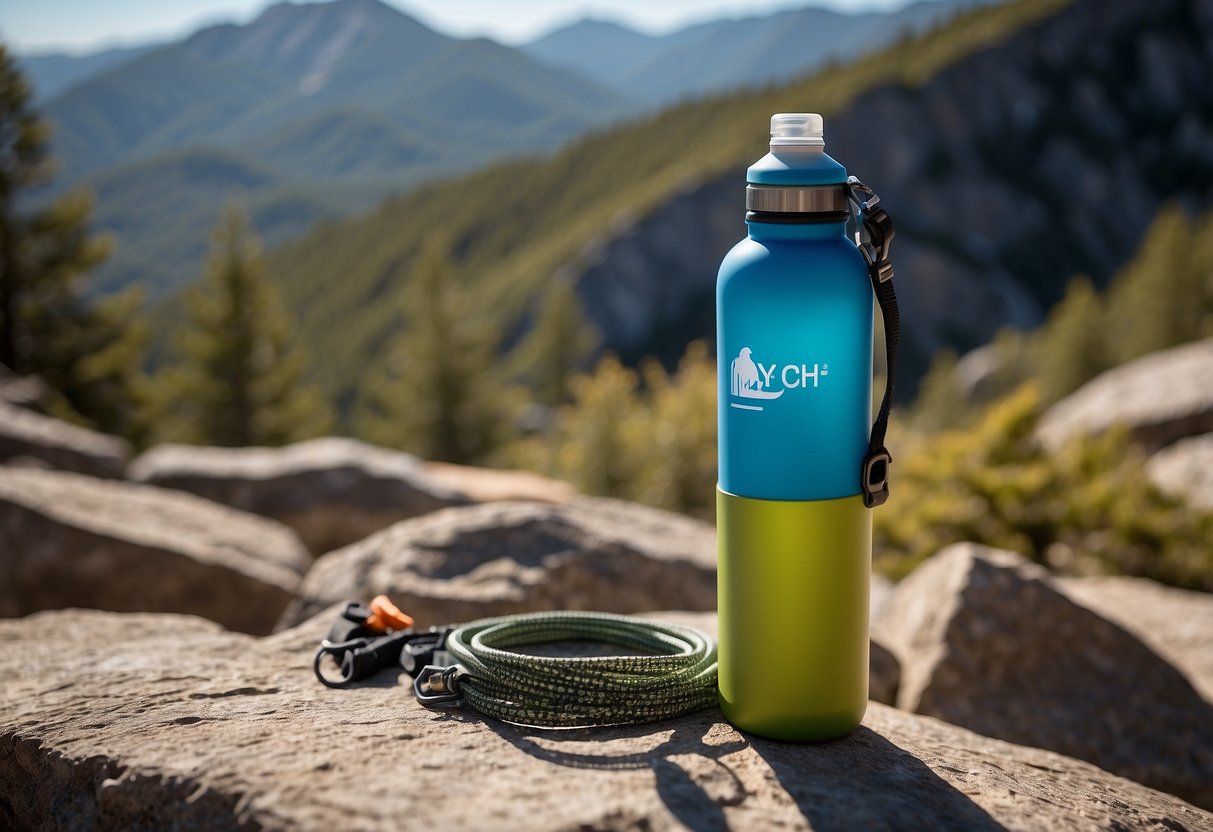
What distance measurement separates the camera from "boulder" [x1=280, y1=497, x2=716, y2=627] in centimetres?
484

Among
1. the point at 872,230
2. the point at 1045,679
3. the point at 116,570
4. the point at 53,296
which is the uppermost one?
the point at 53,296

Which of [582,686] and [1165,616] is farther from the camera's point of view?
[1165,616]

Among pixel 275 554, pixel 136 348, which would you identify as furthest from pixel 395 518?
pixel 136 348

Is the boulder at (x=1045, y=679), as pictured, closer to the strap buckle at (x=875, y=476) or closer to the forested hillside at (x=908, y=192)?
the strap buckle at (x=875, y=476)

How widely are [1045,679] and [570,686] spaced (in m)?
2.84

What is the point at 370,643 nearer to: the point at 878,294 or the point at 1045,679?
the point at 878,294

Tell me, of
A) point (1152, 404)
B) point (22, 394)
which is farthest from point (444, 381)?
point (1152, 404)

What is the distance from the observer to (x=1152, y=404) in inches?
460

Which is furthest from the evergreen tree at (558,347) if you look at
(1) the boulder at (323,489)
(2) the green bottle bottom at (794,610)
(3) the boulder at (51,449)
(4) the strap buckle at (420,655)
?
(2) the green bottle bottom at (794,610)

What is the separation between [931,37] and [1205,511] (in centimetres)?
15903

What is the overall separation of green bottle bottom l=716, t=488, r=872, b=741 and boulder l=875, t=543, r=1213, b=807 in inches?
72.1

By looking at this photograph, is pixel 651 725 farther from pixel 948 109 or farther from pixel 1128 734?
pixel 948 109

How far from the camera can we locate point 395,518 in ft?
30.8

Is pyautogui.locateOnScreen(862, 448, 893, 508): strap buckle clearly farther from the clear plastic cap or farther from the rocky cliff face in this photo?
the rocky cliff face
